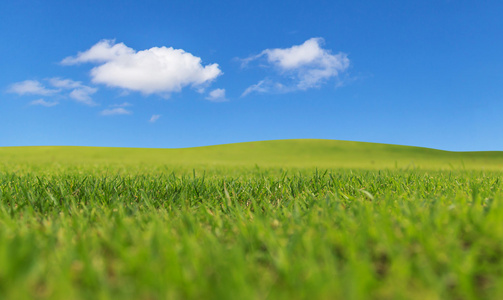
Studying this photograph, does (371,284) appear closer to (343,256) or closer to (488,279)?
(343,256)

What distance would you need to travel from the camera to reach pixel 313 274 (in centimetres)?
101

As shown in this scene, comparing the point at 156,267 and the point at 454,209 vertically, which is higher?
the point at 454,209

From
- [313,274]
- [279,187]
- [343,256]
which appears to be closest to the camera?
[313,274]

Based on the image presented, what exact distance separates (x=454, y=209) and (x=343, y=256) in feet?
3.20

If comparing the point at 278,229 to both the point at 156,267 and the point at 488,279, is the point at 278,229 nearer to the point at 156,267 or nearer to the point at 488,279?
the point at 156,267

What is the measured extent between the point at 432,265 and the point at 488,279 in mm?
177

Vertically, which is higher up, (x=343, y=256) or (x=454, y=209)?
(x=454, y=209)

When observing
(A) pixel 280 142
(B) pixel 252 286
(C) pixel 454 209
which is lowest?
(B) pixel 252 286

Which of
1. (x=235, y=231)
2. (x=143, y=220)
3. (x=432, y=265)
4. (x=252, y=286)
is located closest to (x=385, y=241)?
(x=432, y=265)

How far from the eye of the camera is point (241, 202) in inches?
126

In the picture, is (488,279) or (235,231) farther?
Answer: (235,231)

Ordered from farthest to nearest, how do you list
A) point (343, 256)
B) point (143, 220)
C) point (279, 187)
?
point (279, 187) → point (143, 220) → point (343, 256)

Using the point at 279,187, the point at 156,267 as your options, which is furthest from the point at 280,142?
the point at 156,267

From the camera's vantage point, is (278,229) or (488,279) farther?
(278,229)
